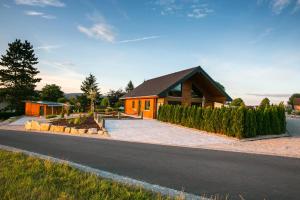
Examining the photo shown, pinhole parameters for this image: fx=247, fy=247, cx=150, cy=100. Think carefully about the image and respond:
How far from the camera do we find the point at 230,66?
2162 centimetres

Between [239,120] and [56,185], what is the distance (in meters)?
15.2

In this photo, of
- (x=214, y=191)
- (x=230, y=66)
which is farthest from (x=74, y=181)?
(x=230, y=66)

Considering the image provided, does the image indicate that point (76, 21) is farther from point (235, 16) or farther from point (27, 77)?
point (27, 77)

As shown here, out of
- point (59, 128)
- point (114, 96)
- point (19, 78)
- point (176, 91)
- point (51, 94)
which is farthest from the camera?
point (51, 94)

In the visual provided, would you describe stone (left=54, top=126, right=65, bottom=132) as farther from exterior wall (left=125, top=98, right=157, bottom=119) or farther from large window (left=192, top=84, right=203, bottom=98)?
large window (left=192, top=84, right=203, bottom=98)

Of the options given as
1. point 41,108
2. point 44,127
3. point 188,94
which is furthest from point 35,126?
point 41,108

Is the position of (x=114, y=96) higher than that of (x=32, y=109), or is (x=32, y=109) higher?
(x=114, y=96)

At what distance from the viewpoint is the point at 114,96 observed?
64.5 meters

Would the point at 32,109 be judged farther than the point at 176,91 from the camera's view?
Yes

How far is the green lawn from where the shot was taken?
488 cm

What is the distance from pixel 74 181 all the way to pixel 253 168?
20.5 ft

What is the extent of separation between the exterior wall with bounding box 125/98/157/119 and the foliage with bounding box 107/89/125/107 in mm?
21334

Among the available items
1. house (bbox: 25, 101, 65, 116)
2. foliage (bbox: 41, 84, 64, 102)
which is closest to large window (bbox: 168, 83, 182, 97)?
house (bbox: 25, 101, 65, 116)

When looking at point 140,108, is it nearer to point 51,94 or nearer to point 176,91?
point 176,91
